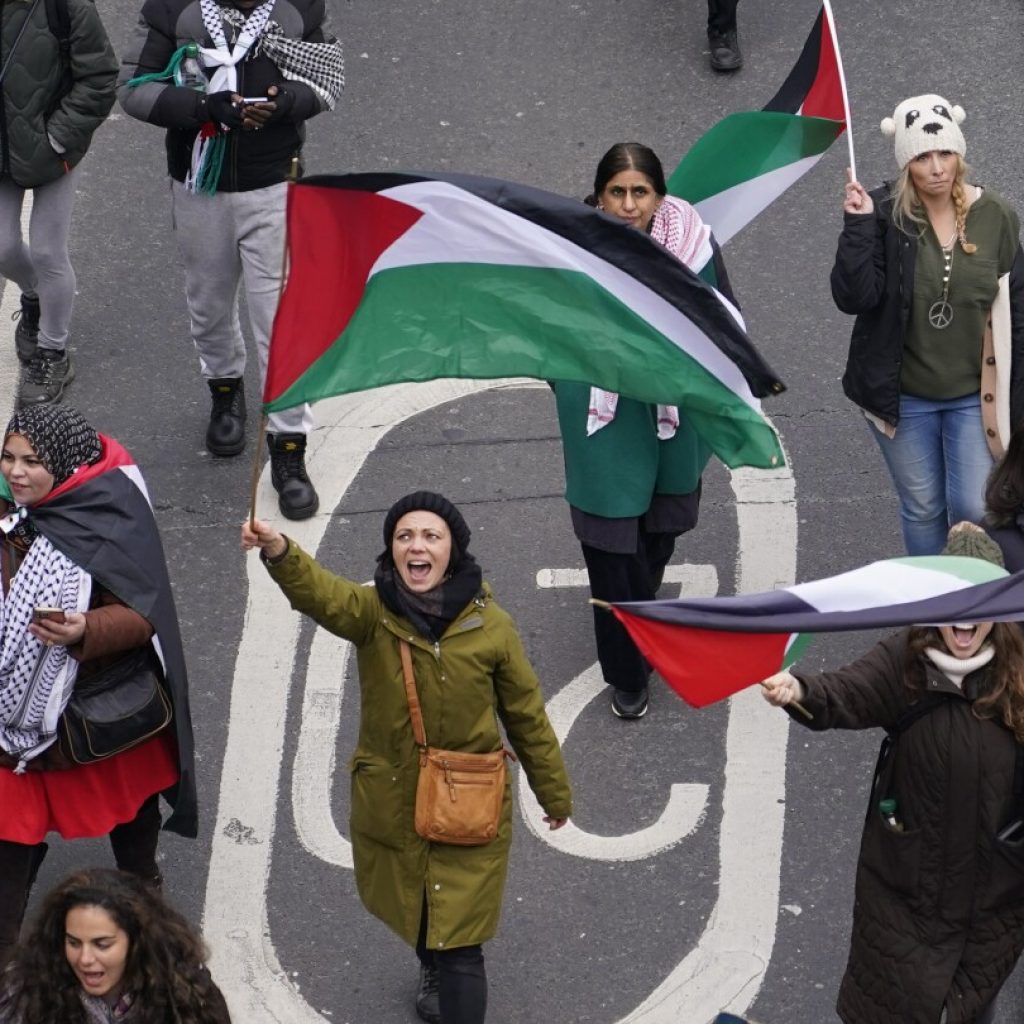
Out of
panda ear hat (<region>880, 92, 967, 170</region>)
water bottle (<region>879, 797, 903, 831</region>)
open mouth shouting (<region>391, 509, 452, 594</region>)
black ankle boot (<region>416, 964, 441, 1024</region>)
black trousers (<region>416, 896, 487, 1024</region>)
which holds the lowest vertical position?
black ankle boot (<region>416, 964, 441, 1024</region>)

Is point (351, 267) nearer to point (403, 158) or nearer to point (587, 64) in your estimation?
point (403, 158)

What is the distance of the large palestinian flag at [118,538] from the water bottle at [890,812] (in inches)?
82.1

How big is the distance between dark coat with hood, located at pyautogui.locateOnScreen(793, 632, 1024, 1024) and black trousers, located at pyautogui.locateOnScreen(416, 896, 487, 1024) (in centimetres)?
105

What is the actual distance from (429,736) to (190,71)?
A: 3.02 meters

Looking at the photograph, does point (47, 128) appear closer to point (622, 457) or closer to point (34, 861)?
point (622, 457)

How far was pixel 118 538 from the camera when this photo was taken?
6.52m

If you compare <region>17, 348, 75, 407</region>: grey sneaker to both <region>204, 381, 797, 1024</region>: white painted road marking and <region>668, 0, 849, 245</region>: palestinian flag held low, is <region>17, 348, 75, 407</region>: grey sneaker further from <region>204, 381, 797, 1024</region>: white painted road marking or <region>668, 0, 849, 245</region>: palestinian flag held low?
<region>668, 0, 849, 245</region>: palestinian flag held low

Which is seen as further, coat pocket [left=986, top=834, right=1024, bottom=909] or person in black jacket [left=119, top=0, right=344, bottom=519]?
person in black jacket [left=119, top=0, right=344, bottom=519]

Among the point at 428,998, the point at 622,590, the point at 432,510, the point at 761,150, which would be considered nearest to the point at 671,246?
the point at 761,150

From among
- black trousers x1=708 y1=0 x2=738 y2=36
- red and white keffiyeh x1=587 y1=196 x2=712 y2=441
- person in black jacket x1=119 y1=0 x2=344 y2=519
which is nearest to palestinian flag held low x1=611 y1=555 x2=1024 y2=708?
red and white keffiyeh x1=587 y1=196 x2=712 y2=441

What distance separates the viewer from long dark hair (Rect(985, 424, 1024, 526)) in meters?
6.58

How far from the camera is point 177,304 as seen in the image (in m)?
9.85

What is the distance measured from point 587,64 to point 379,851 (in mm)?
5686

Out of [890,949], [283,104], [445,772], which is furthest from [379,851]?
[283,104]
